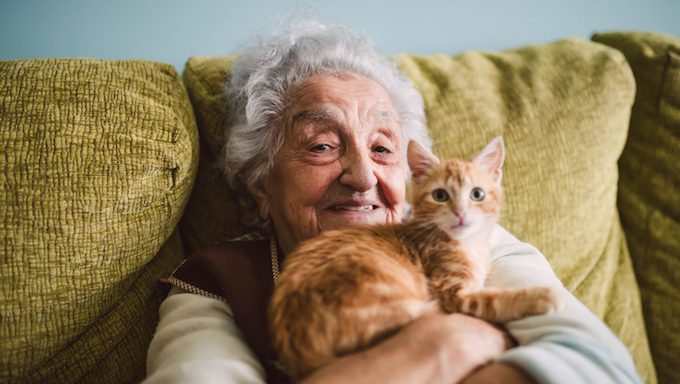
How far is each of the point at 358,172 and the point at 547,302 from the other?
1.63 ft

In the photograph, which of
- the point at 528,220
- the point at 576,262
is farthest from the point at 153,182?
the point at 576,262

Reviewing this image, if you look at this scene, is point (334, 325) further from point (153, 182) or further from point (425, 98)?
point (425, 98)

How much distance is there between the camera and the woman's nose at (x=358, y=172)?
1.05 m

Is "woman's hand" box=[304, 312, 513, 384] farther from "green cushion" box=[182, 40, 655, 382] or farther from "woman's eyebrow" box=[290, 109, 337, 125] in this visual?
"green cushion" box=[182, 40, 655, 382]

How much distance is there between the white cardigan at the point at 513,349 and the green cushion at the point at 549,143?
1.36 ft

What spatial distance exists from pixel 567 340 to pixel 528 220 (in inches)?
28.3

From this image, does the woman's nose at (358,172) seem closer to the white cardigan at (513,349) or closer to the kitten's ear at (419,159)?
the kitten's ear at (419,159)

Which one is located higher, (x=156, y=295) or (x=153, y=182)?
(x=153, y=182)

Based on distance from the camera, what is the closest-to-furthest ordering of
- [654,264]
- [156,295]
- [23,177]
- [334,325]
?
[334,325]
[23,177]
[156,295]
[654,264]

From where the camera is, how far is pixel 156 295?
3.84 ft

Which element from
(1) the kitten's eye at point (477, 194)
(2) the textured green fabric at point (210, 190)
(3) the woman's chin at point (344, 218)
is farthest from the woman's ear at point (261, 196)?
(1) the kitten's eye at point (477, 194)

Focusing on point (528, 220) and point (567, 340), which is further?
point (528, 220)

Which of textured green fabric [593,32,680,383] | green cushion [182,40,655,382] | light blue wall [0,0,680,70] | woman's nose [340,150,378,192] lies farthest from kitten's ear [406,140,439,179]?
textured green fabric [593,32,680,383]

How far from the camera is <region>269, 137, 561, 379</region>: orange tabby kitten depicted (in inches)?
28.4
